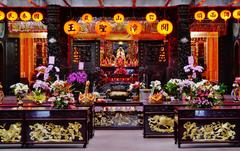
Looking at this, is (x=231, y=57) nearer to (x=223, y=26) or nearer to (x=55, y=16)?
(x=223, y=26)

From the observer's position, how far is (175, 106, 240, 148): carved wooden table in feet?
28.5

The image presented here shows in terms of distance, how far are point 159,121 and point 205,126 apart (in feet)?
4.95

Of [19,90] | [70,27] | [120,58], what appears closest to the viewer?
[19,90]

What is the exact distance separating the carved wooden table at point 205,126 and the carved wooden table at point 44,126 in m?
1.67

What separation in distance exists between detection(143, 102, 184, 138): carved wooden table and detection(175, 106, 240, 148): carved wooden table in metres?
1.33

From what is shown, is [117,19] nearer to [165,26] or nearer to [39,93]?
[165,26]

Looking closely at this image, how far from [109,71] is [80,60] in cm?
124

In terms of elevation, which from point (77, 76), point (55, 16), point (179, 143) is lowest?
point (179, 143)

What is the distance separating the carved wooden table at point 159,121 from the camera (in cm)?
1006

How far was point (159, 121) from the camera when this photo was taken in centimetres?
1007

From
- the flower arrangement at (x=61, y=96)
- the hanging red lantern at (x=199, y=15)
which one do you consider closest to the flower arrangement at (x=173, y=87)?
the flower arrangement at (x=61, y=96)

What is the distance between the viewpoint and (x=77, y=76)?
35.3 ft

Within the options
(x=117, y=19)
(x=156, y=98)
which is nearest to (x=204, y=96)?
(x=156, y=98)

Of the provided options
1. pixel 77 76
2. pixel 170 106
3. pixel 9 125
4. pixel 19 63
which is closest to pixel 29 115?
pixel 9 125
